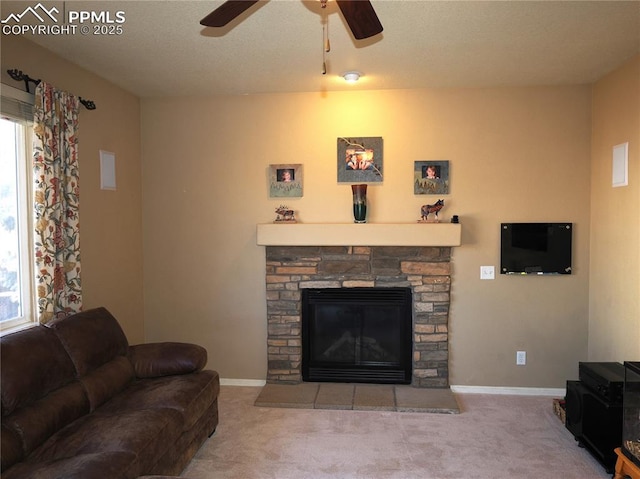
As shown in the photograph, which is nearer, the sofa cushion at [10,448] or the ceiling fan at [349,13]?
the ceiling fan at [349,13]

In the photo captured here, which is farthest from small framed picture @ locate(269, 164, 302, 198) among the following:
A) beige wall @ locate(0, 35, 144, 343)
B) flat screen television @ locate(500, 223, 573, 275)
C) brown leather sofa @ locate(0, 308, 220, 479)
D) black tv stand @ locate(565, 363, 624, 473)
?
black tv stand @ locate(565, 363, 624, 473)

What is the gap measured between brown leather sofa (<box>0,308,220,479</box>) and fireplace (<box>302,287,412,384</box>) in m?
1.25

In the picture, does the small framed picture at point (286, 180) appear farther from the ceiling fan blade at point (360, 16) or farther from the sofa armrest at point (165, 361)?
the ceiling fan blade at point (360, 16)

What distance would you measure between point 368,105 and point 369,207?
35.2 inches

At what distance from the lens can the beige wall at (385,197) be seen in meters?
4.02

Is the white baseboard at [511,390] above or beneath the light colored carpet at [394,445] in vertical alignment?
above

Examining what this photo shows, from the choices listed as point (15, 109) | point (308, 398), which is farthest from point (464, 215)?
point (15, 109)

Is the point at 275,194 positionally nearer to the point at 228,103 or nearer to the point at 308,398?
the point at 228,103

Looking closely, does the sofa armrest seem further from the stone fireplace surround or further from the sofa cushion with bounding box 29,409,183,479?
the stone fireplace surround

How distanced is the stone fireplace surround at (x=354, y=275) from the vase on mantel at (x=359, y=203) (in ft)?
0.37

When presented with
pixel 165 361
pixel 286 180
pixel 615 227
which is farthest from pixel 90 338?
pixel 615 227

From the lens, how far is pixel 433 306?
413 cm

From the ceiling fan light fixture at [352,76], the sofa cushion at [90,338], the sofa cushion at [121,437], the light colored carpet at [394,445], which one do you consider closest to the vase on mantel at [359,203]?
the ceiling fan light fixture at [352,76]

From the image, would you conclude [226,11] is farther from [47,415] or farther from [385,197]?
[385,197]
